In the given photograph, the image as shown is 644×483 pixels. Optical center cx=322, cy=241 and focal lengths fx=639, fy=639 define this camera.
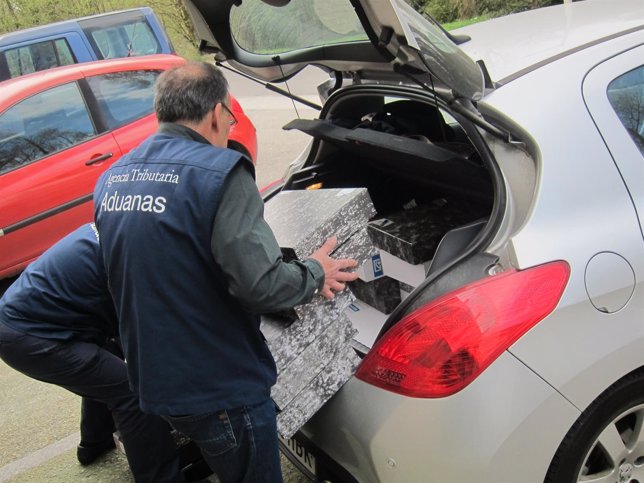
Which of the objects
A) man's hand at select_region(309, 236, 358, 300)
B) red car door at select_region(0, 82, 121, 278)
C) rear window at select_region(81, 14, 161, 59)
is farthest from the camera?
rear window at select_region(81, 14, 161, 59)

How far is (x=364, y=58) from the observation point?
2.31 metres

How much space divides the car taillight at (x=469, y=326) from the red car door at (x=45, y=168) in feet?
12.3

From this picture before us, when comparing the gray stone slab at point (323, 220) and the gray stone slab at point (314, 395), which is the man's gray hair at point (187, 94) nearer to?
the gray stone slab at point (323, 220)

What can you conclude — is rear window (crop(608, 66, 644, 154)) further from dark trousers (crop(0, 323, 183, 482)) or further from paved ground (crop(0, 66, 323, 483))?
dark trousers (crop(0, 323, 183, 482))

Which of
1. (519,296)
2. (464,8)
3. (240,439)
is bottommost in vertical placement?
(464,8)

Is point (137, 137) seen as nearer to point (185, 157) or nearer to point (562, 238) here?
point (185, 157)

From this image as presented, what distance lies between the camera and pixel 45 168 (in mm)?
4762

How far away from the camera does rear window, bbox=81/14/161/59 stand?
7.91 m

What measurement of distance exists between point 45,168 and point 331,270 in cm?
365

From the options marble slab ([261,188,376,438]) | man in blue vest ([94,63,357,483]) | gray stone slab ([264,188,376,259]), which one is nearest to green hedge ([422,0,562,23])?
gray stone slab ([264,188,376,259])

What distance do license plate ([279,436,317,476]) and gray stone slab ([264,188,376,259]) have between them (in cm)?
63

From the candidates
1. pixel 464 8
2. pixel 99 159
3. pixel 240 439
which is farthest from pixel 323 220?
pixel 464 8

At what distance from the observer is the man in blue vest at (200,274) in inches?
62.5

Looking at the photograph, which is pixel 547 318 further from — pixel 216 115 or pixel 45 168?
pixel 45 168
